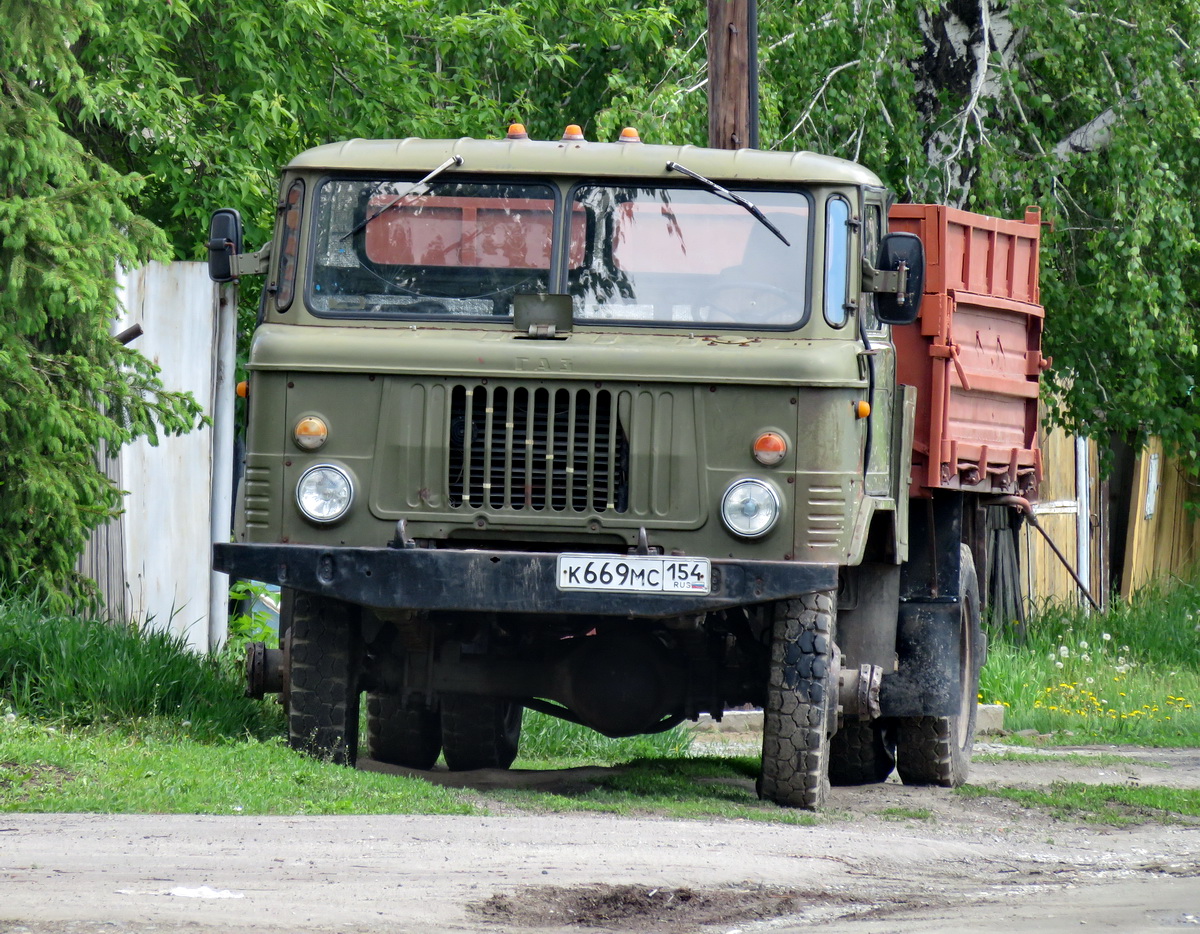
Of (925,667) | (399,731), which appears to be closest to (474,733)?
(399,731)

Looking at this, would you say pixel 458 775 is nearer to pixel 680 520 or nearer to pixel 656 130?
pixel 680 520

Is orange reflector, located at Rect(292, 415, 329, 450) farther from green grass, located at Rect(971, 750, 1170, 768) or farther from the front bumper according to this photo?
green grass, located at Rect(971, 750, 1170, 768)

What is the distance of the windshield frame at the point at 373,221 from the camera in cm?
825

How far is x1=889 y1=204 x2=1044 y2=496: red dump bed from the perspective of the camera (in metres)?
9.87

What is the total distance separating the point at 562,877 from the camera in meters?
6.12

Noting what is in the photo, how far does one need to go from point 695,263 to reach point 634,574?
1395 mm

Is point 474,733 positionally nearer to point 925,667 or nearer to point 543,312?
point 925,667

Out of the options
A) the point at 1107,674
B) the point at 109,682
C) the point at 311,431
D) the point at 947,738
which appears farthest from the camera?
the point at 1107,674

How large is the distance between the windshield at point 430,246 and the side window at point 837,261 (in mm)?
1149

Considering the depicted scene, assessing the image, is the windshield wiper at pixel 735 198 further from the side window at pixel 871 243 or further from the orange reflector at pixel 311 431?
the orange reflector at pixel 311 431

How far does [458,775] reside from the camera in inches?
372

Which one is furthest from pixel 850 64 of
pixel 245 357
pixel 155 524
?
pixel 155 524

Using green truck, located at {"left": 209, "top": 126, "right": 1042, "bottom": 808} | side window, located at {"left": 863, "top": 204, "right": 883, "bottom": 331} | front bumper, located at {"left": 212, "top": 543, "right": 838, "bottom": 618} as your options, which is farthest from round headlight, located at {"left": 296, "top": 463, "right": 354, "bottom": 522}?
side window, located at {"left": 863, "top": 204, "right": 883, "bottom": 331}

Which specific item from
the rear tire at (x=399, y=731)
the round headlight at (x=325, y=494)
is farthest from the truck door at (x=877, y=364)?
the rear tire at (x=399, y=731)
